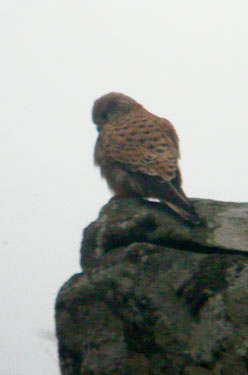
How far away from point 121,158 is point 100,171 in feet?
1.21

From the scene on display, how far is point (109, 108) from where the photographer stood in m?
6.52

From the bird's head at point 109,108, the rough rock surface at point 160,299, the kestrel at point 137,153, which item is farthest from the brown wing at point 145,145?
the rough rock surface at point 160,299

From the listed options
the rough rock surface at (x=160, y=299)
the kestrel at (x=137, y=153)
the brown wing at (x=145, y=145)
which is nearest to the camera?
the rough rock surface at (x=160, y=299)

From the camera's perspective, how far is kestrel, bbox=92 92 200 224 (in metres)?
Answer: 5.10

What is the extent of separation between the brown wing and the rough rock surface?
0.62m

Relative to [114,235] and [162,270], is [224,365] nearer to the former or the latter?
[162,270]

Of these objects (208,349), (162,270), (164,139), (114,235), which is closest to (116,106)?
(164,139)

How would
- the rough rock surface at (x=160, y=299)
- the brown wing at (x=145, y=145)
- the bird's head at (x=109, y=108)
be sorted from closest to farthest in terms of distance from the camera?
the rough rock surface at (x=160, y=299) < the brown wing at (x=145, y=145) < the bird's head at (x=109, y=108)

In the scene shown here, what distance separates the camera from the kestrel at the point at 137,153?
5102mm

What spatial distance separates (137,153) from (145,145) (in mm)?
143

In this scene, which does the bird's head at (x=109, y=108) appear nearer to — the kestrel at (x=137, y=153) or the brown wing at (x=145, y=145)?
the kestrel at (x=137, y=153)

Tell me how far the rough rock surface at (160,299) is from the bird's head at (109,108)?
5.95ft

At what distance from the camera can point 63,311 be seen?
4.43m

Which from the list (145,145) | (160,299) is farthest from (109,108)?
(160,299)
